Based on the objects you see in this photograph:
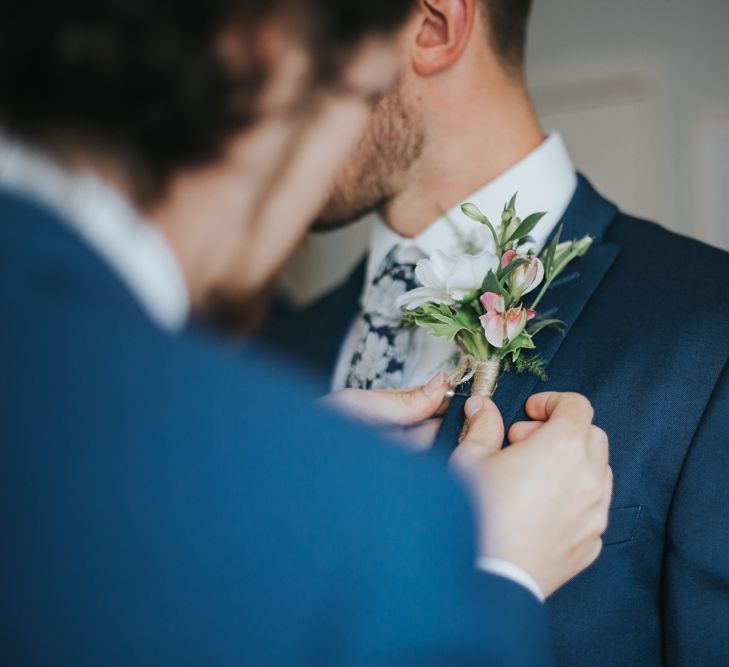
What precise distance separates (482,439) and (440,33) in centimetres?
80

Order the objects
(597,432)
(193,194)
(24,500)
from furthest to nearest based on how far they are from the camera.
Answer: (597,432) → (193,194) → (24,500)

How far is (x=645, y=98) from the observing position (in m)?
3.21

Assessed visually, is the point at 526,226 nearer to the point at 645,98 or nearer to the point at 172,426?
the point at 172,426

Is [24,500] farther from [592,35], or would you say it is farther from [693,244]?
[592,35]

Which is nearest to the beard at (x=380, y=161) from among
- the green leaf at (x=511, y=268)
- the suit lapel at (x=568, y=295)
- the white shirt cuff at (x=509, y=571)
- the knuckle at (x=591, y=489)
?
the suit lapel at (x=568, y=295)

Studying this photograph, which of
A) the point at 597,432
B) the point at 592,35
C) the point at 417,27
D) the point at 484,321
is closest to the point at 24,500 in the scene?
the point at 597,432

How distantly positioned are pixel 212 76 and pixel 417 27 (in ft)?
3.00

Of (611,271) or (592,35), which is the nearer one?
(611,271)

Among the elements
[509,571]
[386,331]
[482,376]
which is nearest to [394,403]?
[482,376]

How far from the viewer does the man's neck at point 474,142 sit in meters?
1.41

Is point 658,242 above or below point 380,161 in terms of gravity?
below

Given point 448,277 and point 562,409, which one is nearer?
point 562,409

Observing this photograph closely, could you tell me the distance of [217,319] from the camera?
66cm

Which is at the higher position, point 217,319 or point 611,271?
point 217,319
